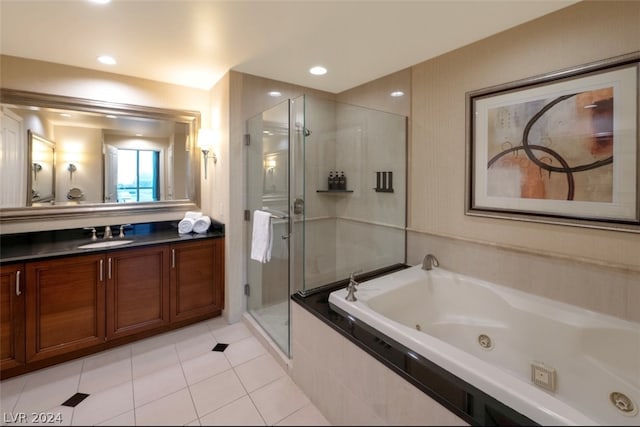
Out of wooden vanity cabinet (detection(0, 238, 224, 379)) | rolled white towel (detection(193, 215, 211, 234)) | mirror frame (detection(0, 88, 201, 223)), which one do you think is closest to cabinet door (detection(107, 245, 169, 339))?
wooden vanity cabinet (detection(0, 238, 224, 379))

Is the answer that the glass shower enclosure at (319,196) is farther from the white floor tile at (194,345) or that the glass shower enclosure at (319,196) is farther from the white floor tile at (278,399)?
the white floor tile at (194,345)

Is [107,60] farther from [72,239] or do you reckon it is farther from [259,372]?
[259,372]

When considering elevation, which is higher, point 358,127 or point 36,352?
point 358,127

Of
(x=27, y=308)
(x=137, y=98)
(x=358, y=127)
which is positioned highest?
(x=137, y=98)

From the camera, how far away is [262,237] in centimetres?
231

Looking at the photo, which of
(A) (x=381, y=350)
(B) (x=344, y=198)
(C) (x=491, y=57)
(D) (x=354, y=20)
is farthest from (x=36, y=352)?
(C) (x=491, y=57)

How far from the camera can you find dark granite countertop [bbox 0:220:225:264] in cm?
195

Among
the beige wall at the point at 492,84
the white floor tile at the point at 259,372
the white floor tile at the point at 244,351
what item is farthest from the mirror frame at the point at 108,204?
the beige wall at the point at 492,84

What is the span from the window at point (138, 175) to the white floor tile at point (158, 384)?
1555 millimetres

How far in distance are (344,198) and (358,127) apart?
0.71 m

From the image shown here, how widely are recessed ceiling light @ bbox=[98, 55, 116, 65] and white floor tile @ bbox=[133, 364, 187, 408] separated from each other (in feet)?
7.63

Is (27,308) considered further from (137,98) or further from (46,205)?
(137,98)

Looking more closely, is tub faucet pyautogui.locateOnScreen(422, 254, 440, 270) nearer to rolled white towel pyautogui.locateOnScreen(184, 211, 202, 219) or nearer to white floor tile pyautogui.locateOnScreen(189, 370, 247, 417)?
white floor tile pyautogui.locateOnScreen(189, 370, 247, 417)

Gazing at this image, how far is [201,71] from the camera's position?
2465 millimetres
